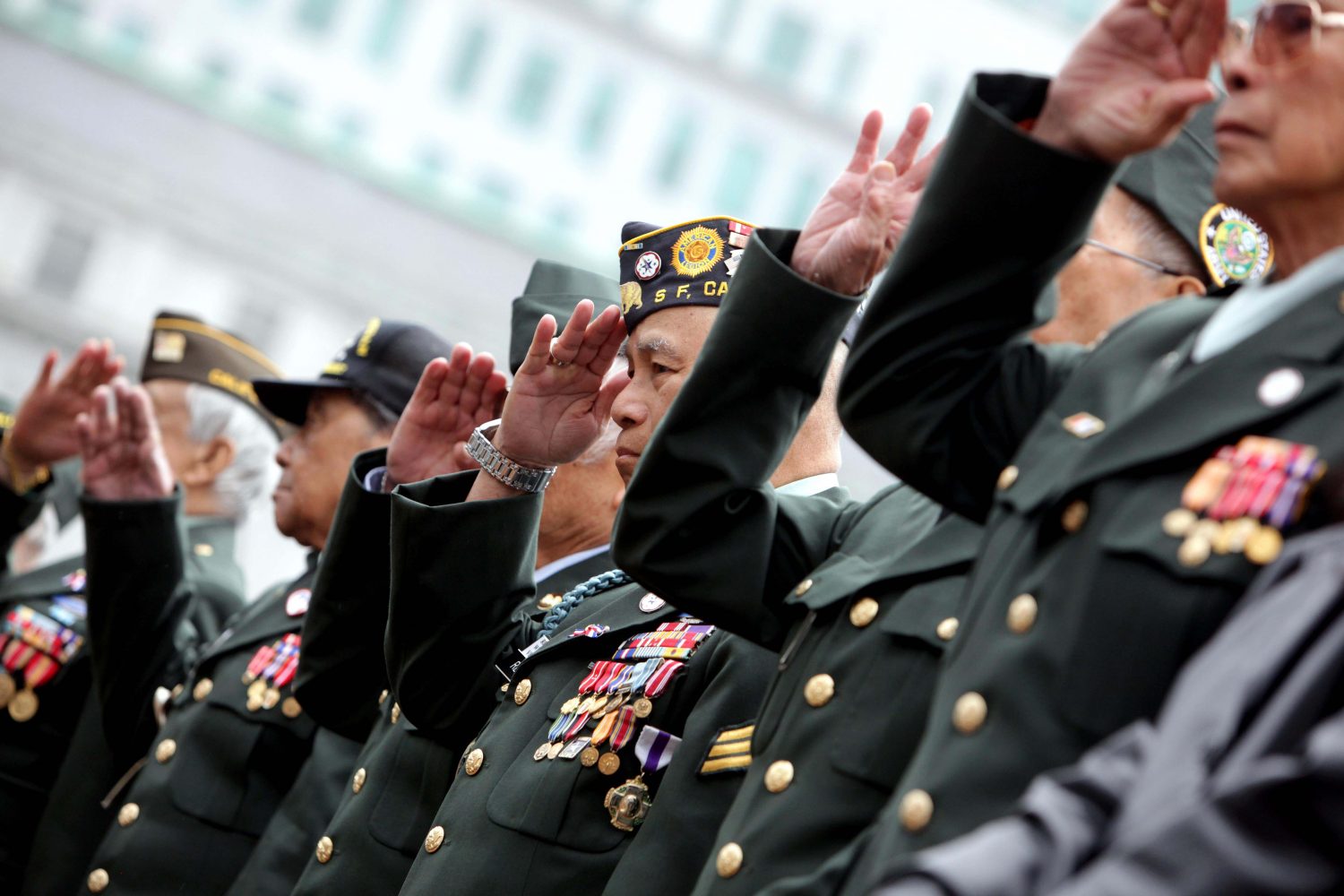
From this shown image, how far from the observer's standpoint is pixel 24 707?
17.0 ft

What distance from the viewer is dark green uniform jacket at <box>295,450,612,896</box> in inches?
137

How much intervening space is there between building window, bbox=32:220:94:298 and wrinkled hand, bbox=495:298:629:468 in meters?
24.3

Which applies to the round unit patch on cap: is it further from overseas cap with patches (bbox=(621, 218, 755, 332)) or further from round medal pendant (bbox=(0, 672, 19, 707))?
round medal pendant (bbox=(0, 672, 19, 707))

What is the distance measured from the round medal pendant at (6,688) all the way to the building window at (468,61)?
30.5 meters

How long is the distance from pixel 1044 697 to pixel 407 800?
2.12 m

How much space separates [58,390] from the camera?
560cm

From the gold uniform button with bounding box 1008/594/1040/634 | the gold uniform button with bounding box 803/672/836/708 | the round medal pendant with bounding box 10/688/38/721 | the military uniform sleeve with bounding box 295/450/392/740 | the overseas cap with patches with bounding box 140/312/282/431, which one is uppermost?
the gold uniform button with bounding box 1008/594/1040/634

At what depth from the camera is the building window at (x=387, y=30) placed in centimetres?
3459

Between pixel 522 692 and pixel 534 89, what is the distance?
33.1 m

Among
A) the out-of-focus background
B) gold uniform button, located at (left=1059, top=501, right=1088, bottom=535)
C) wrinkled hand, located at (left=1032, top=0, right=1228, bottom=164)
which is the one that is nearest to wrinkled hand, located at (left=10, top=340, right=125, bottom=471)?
wrinkled hand, located at (left=1032, top=0, right=1228, bottom=164)

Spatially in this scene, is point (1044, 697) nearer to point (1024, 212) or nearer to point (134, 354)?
point (1024, 212)

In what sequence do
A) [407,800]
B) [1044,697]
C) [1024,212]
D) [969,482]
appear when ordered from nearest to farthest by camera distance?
[1044,697] < [1024,212] < [969,482] < [407,800]

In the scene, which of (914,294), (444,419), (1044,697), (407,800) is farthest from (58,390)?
(1044,697)

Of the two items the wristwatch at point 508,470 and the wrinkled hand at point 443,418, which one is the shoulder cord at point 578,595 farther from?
the wrinkled hand at point 443,418
